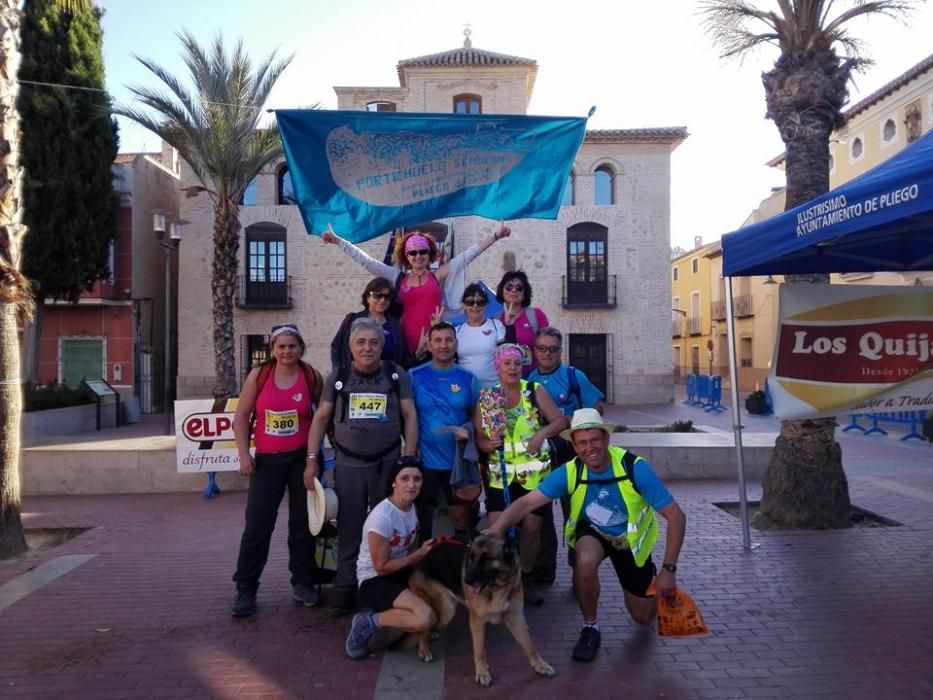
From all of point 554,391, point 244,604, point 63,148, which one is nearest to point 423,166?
point 554,391

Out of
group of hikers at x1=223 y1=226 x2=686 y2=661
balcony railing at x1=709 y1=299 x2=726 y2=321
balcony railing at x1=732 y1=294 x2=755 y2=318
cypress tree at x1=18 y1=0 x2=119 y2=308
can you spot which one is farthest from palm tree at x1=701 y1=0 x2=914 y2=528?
balcony railing at x1=709 y1=299 x2=726 y2=321

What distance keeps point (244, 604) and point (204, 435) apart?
4.46 meters

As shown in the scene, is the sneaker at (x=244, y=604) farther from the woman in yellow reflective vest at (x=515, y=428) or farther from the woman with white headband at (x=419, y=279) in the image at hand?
the woman with white headband at (x=419, y=279)

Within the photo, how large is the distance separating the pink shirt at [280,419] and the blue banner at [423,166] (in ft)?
5.67

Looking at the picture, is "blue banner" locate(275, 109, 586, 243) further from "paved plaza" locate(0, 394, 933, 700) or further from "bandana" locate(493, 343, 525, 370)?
"paved plaza" locate(0, 394, 933, 700)

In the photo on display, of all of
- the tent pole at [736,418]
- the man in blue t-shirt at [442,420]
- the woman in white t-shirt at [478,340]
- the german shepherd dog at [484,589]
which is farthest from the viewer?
the tent pole at [736,418]

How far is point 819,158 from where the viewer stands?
24.1 ft

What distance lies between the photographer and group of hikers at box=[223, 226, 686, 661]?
13.8 ft

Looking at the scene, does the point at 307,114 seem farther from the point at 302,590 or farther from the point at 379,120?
the point at 302,590

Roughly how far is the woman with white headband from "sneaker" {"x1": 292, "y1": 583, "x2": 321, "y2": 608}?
5.96ft

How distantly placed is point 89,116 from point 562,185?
18.5 meters

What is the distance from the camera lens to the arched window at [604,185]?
1035 inches

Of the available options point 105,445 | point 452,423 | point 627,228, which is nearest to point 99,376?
point 105,445

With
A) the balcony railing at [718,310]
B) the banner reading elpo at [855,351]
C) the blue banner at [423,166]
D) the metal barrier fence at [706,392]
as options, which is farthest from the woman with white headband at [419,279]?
the balcony railing at [718,310]
